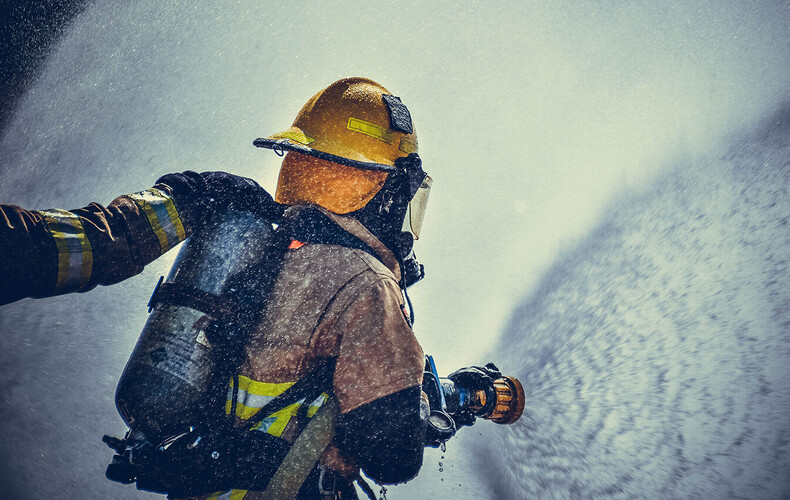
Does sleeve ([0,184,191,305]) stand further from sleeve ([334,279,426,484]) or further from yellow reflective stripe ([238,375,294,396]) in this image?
sleeve ([334,279,426,484])

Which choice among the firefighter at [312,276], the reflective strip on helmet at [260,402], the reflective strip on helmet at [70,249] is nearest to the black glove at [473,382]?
the firefighter at [312,276]

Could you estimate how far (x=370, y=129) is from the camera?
2057 millimetres

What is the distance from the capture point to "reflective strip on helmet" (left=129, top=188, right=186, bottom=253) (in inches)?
60.4

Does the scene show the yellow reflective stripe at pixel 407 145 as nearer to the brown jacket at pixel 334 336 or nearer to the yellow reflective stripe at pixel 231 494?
the brown jacket at pixel 334 336

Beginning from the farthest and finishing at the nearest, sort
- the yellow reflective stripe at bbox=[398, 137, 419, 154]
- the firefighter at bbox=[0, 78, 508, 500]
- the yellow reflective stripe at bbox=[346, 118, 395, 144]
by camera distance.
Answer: the yellow reflective stripe at bbox=[398, 137, 419, 154] → the yellow reflective stripe at bbox=[346, 118, 395, 144] → the firefighter at bbox=[0, 78, 508, 500]

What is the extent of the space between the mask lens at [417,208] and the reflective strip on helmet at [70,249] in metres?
1.39

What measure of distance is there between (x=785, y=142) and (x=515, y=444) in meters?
4.57

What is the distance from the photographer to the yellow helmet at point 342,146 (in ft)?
6.33

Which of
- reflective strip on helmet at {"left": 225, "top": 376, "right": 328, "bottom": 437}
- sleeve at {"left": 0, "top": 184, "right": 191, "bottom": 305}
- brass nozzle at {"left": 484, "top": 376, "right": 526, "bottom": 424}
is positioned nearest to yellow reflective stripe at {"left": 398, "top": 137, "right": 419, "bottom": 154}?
sleeve at {"left": 0, "top": 184, "right": 191, "bottom": 305}

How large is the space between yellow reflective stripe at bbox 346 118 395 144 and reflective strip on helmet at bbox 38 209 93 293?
1.29 meters

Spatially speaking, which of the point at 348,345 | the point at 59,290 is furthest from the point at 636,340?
the point at 59,290

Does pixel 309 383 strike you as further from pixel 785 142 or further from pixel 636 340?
pixel 785 142

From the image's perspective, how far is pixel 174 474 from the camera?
1.50 m

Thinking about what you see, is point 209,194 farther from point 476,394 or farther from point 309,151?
point 476,394
